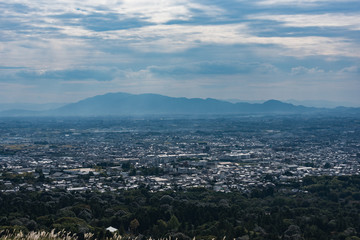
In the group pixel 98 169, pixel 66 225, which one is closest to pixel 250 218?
pixel 66 225

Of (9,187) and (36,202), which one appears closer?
(36,202)

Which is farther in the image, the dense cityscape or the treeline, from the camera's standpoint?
the dense cityscape

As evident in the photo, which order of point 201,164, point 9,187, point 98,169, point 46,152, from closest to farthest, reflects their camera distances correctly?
point 9,187, point 98,169, point 201,164, point 46,152

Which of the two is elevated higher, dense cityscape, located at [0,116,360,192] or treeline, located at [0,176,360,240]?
treeline, located at [0,176,360,240]

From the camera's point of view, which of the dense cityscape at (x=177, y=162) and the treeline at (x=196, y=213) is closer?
the treeline at (x=196, y=213)

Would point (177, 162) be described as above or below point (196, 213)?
below

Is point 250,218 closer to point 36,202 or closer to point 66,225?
point 66,225

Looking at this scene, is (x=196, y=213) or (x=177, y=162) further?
(x=177, y=162)

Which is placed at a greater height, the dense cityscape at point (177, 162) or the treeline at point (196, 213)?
the treeline at point (196, 213)
